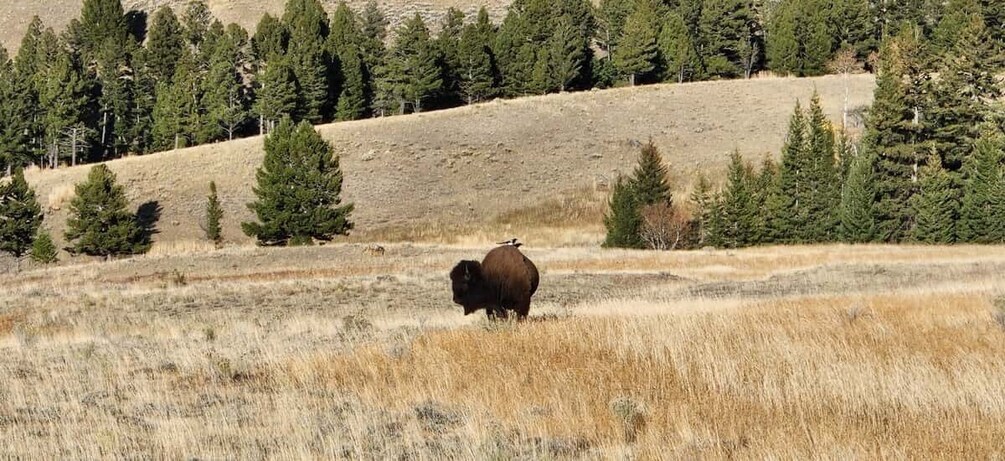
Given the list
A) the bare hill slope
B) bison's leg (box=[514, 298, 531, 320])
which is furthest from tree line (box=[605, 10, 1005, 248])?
bison's leg (box=[514, 298, 531, 320])

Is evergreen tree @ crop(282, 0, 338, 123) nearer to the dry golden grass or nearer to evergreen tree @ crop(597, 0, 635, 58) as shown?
evergreen tree @ crop(597, 0, 635, 58)

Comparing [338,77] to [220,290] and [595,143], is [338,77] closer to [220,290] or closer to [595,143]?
[595,143]

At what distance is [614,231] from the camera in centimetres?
5244

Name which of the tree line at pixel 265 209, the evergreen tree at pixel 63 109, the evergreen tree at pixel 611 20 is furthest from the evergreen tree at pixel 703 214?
the evergreen tree at pixel 63 109

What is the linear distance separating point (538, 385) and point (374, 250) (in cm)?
3556

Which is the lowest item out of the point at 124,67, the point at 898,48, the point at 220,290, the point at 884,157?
the point at 220,290

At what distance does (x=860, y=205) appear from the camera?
53688 mm

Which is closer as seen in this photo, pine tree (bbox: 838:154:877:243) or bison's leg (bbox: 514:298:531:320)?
bison's leg (bbox: 514:298:531:320)

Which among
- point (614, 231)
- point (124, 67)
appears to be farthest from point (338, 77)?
point (614, 231)

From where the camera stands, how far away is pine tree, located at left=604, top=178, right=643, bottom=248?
52031 millimetres

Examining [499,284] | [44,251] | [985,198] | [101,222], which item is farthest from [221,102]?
[499,284]

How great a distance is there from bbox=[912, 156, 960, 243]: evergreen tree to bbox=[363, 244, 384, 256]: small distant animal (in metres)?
32.3

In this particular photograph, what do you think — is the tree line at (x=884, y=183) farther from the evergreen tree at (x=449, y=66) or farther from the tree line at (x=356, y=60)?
the evergreen tree at (x=449, y=66)

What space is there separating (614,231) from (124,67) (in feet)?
254
